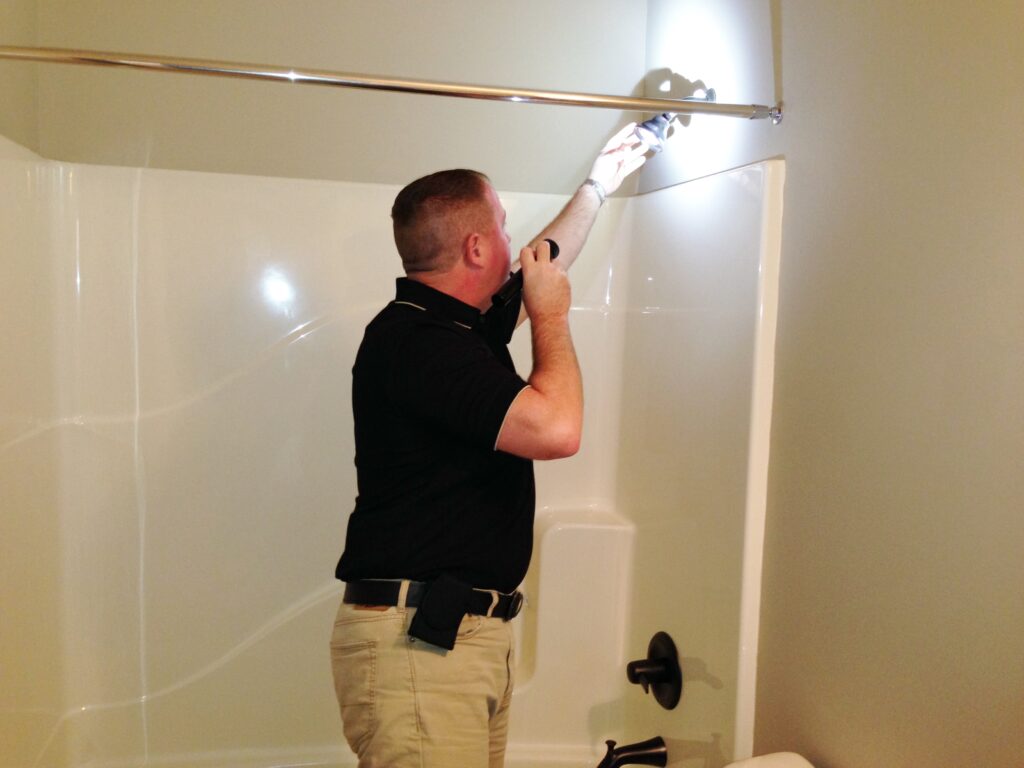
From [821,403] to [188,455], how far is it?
129 cm

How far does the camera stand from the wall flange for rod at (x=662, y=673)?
1571mm

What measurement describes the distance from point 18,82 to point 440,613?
129 cm

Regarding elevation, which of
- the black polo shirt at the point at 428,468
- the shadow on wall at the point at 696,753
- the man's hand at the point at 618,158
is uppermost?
the man's hand at the point at 618,158

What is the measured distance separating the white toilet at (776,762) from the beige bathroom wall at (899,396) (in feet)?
0.13

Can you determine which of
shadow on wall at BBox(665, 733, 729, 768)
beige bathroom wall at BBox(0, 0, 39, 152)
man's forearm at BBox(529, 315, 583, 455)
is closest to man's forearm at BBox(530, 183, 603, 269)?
man's forearm at BBox(529, 315, 583, 455)

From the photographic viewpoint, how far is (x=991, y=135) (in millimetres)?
893

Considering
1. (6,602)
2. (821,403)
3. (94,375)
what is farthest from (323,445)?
(821,403)

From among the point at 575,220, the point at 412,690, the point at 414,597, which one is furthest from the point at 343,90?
the point at 412,690

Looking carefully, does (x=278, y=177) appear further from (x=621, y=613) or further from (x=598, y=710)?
(x=598, y=710)

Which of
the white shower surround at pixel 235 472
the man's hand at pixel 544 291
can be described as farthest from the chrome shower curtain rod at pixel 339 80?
the white shower surround at pixel 235 472

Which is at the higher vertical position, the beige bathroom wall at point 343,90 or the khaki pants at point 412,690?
the beige bathroom wall at point 343,90

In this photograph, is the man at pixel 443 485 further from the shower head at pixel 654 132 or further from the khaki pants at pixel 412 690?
the shower head at pixel 654 132

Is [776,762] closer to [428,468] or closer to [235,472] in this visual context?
[428,468]

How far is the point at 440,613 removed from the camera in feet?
4.04
